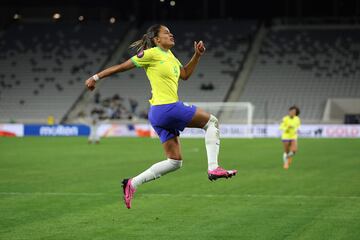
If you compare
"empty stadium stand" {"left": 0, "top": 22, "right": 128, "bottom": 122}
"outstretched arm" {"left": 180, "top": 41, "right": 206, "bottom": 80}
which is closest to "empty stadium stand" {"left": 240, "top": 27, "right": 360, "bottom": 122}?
"empty stadium stand" {"left": 0, "top": 22, "right": 128, "bottom": 122}

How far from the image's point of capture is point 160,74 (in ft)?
35.4

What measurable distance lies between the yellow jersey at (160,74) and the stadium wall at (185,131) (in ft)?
130

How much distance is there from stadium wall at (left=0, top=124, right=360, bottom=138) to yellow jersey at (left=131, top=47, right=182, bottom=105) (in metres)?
39.5

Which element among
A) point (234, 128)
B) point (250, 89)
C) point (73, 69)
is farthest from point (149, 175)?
point (73, 69)

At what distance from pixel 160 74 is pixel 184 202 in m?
5.08

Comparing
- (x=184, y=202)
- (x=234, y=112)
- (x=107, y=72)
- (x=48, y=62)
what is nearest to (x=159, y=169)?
(x=107, y=72)

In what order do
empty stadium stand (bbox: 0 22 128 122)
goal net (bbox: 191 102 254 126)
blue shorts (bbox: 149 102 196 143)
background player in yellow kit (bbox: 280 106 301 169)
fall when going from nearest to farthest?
1. blue shorts (bbox: 149 102 196 143)
2. background player in yellow kit (bbox: 280 106 301 169)
3. goal net (bbox: 191 102 254 126)
4. empty stadium stand (bbox: 0 22 128 122)

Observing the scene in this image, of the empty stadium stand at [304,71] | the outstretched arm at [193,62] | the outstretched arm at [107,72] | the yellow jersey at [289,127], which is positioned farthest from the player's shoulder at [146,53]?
the empty stadium stand at [304,71]

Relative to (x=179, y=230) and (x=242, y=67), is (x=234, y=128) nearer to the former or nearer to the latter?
(x=242, y=67)

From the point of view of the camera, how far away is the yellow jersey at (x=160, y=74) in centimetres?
1074

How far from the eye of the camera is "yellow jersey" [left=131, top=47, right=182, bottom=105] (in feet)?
35.2

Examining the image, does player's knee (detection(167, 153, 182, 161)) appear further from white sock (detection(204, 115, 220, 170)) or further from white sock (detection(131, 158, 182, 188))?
white sock (detection(204, 115, 220, 170))

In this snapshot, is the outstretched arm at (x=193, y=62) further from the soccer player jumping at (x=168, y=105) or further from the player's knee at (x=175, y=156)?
the player's knee at (x=175, y=156)

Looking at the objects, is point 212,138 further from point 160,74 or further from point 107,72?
point 107,72
